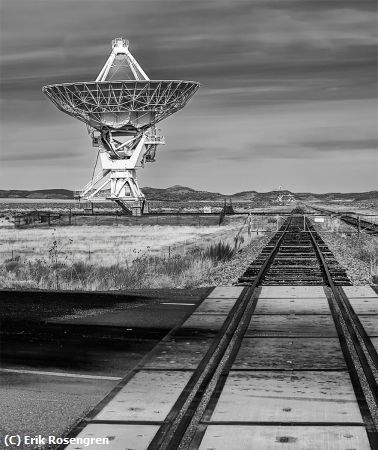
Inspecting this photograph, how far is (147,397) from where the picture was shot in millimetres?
7156

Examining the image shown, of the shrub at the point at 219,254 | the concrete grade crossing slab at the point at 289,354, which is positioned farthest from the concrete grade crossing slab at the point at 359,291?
the shrub at the point at 219,254

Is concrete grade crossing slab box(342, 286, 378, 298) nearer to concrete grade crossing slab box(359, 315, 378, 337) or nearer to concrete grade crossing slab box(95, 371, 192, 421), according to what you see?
concrete grade crossing slab box(359, 315, 378, 337)

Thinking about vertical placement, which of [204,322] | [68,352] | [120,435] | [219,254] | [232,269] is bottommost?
[120,435]

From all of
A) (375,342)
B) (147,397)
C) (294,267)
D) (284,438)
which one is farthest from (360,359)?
(294,267)

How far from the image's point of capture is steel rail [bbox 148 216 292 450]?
19.6 ft

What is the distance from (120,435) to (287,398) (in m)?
1.65

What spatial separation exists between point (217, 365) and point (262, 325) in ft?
8.61

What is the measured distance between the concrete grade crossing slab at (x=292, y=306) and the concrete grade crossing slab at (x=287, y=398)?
13.8 ft

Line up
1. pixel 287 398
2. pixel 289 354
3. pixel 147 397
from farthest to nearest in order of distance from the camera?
1. pixel 289 354
2. pixel 147 397
3. pixel 287 398

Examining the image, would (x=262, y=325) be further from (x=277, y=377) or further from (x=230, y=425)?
(x=230, y=425)

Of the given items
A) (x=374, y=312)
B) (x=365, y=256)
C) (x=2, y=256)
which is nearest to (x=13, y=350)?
(x=374, y=312)

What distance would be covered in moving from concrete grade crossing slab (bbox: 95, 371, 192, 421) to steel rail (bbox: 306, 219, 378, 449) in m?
1.58

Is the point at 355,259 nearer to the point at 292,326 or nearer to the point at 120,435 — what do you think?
the point at 292,326

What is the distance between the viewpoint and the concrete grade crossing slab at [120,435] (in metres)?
5.83
